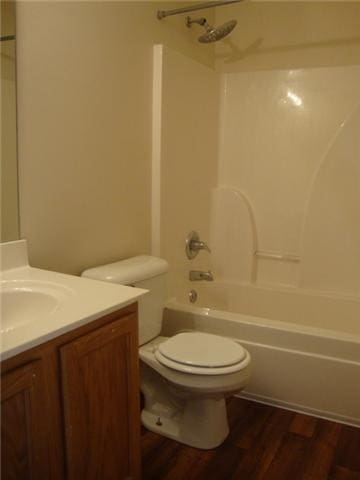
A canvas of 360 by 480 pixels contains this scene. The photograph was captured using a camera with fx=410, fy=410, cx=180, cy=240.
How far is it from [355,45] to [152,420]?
2467 mm

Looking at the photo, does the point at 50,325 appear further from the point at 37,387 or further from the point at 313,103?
the point at 313,103

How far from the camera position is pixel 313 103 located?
267 centimetres

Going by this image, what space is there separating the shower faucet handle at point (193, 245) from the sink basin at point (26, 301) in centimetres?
135

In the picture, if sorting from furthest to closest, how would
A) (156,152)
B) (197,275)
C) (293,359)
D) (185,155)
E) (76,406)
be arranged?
(197,275) < (185,155) < (156,152) < (293,359) < (76,406)

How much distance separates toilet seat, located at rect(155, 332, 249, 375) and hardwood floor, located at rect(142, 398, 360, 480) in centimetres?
42

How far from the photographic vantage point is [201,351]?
68.4 inches

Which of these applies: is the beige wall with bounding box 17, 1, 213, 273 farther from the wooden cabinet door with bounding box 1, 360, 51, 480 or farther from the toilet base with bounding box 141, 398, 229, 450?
the toilet base with bounding box 141, 398, 229, 450

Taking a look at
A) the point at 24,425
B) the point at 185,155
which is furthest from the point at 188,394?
the point at 185,155

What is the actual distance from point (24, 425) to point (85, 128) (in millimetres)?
1232

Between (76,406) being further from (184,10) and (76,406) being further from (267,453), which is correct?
(184,10)

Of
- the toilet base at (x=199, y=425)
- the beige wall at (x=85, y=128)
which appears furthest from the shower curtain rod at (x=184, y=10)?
the toilet base at (x=199, y=425)

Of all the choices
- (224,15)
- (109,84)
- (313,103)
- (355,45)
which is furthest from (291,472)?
(224,15)

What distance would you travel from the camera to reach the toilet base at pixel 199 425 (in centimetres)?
180

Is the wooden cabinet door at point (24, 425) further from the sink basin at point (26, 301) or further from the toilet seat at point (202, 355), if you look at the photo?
the toilet seat at point (202, 355)
